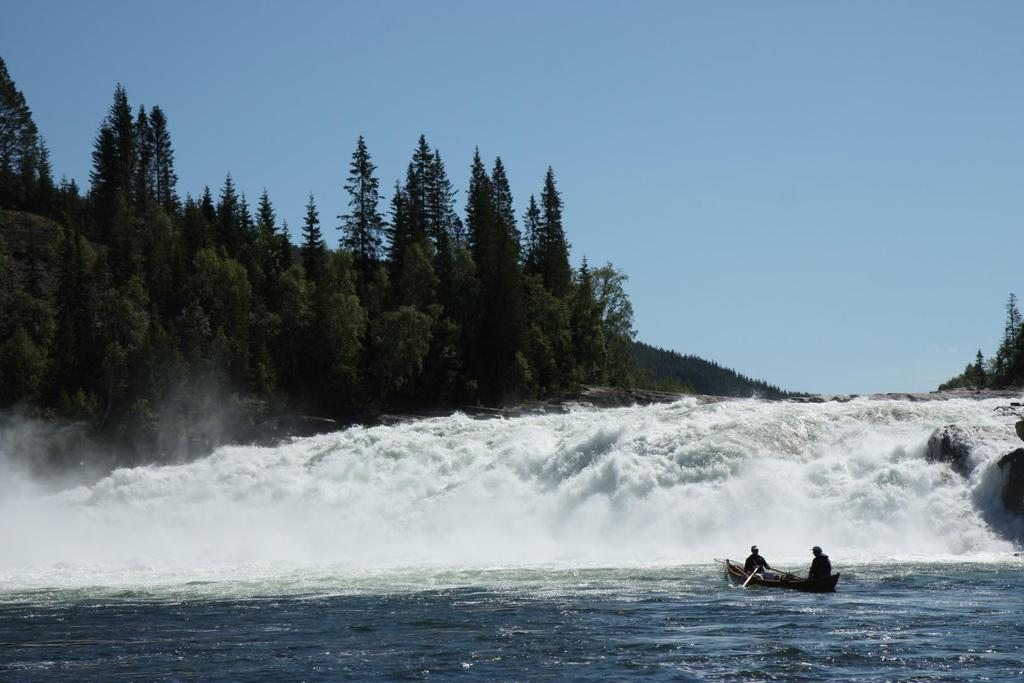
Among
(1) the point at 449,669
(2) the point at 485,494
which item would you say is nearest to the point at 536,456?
(2) the point at 485,494

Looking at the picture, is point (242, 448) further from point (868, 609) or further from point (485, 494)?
point (868, 609)

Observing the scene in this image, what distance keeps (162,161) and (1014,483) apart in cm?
10739

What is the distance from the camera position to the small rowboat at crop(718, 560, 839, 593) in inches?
1056

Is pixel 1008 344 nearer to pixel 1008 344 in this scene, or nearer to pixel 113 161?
pixel 1008 344

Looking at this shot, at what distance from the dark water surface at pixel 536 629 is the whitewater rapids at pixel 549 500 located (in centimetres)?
463

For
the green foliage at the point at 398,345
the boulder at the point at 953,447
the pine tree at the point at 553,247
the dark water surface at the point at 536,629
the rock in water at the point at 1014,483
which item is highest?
the pine tree at the point at 553,247

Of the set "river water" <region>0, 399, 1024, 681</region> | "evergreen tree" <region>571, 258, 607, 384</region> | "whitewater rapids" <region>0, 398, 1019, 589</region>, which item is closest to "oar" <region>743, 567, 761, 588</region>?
"river water" <region>0, 399, 1024, 681</region>

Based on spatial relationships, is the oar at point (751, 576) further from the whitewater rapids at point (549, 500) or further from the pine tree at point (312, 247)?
the pine tree at point (312, 247)

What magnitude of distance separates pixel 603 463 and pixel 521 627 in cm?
1902

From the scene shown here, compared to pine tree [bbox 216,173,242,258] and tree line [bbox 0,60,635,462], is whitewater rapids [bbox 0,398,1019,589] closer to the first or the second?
tree line [bbox 0,60,635,462]

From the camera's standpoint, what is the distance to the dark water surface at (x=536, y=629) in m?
19.2

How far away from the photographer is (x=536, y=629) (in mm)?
22859

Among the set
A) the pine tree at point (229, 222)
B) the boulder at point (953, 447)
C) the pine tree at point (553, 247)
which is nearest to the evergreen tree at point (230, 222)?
the pine tree at point (229, 222)

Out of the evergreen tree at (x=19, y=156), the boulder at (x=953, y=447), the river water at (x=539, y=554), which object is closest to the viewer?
the river water at (x=539, y=554)
